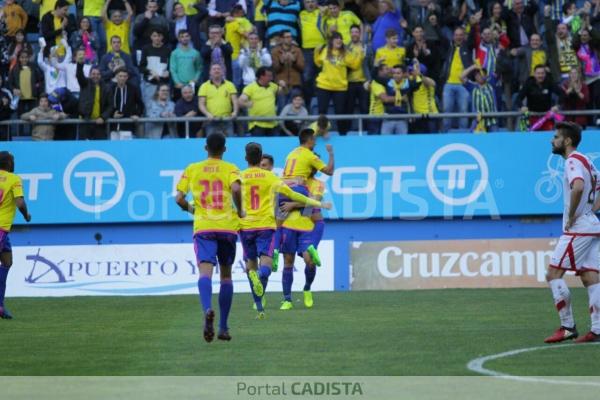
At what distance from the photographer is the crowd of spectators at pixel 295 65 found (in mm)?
25312

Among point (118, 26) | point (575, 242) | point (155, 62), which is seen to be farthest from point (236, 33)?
point (575, 242)

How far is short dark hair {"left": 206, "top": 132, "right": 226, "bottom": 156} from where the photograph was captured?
13055 millimetres

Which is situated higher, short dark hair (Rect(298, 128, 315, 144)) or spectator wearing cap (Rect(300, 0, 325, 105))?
spectator wearing cap (Rect(300, 0, 325, 105))

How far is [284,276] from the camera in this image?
18.7 meters

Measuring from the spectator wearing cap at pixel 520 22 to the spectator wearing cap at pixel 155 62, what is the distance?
288 inches

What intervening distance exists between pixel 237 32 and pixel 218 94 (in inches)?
66.4

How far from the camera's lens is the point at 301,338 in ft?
44.9

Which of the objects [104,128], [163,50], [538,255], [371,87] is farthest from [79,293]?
[538,255]

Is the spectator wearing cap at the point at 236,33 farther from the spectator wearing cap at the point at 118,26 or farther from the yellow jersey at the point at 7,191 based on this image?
the yellow jersey at the point at 7,191

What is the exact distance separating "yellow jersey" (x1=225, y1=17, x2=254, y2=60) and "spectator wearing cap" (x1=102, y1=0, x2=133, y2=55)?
2.22 metres

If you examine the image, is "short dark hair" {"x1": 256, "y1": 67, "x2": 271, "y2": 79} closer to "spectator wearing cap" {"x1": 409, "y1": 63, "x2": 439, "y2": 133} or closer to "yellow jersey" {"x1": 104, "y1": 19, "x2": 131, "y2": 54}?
"spectator wearing cap" {"x1": 409, "y1": 63, "x2": 439, "y2": 133}

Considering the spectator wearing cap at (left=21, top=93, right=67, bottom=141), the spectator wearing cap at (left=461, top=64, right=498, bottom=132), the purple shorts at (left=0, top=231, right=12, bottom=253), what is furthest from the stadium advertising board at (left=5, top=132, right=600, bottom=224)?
the purple shorts at (left=0, top=231, right=12, bottom=253)

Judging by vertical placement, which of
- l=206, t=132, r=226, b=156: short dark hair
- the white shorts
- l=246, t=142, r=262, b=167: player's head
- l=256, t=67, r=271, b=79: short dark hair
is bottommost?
the white shorts
